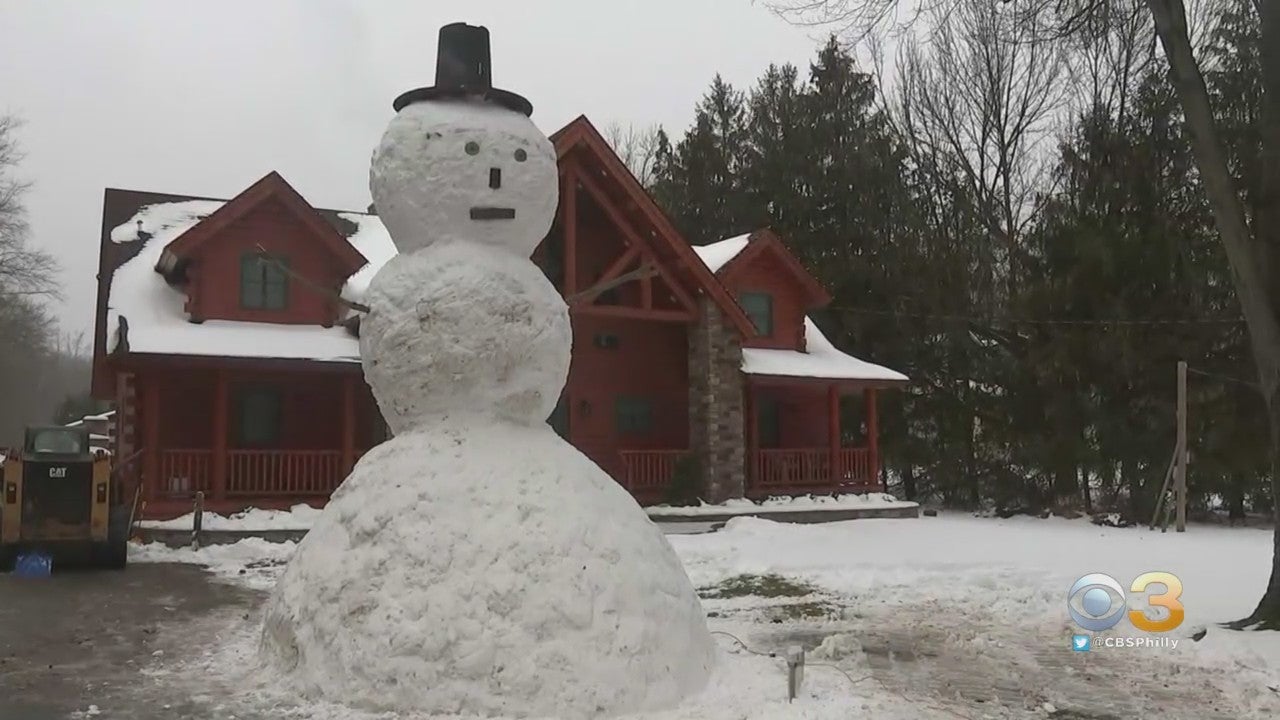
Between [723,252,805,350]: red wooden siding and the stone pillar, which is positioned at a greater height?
[723,252,805,350]: red wooden siding

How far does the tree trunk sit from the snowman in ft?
17.0

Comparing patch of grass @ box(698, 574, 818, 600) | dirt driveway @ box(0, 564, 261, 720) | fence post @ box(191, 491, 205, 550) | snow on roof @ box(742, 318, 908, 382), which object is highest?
snow on roof @ box(742, 318, 908, 382)

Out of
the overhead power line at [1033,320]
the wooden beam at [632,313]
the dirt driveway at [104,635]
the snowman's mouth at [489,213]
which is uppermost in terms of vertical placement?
the overhead power line at [1033,320]

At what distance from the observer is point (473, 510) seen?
5949 millimetres

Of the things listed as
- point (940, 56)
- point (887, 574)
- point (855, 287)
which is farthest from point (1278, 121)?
point (940, 56)

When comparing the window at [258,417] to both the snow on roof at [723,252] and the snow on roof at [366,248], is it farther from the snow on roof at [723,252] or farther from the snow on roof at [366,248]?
the snow on roof at [723,252]

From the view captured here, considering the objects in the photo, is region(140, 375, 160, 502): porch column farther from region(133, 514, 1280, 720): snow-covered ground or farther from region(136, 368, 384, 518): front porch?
region(133, 514, 1280, 720): snow-covered ground

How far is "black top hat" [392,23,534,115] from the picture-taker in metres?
6.84

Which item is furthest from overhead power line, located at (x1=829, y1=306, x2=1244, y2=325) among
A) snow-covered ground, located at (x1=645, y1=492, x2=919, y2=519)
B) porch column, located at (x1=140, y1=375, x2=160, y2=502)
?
porch column, located at (x1=140, y1=375, x2=160, y2=502)

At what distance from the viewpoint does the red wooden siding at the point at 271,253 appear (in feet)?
54.1

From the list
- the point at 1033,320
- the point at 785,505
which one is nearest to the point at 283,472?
the point at 785,505

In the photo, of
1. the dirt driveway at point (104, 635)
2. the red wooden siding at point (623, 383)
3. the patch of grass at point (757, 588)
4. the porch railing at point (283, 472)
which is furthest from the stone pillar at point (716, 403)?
the dirt driveway at point (104, 635)

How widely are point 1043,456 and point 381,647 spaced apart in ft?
59.3

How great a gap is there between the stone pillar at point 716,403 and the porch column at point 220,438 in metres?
7.77
